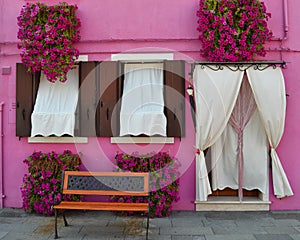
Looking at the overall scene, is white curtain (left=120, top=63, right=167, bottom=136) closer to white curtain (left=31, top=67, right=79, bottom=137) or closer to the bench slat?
white curtain (left=31, top=67, right=79, bottom=137)

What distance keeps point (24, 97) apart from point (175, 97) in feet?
10.3

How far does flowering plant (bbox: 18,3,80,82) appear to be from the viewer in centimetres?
677

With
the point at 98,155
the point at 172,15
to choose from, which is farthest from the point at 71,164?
the point at 172,15

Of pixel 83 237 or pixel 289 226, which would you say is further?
pixel 289 226

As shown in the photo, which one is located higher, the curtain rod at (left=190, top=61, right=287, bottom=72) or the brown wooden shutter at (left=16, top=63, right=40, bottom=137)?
the curtain rod at (left=190, top=61, right=287, bottom=72)

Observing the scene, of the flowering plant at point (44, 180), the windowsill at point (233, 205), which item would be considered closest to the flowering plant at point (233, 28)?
the windowsill at point (233, 205)

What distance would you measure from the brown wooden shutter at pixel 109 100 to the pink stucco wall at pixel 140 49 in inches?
10.8

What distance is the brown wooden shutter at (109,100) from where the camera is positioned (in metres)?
7.11

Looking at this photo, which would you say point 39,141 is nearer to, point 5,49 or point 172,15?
point 5,49

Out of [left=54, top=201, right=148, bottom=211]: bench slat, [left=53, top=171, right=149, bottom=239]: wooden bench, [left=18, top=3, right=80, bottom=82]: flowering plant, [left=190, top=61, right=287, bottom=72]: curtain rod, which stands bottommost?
[left=54, top=201, right=148, bottom=211]: bench slat

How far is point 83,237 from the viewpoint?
558 cm

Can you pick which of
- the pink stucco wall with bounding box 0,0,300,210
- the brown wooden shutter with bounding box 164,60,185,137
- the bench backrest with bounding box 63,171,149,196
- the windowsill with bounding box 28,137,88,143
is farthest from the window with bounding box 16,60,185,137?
the bench backrest with bounding box 63,171,149,196

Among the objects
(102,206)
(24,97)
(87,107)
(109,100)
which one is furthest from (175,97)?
(24,97)

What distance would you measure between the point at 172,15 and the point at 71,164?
3.65 m
